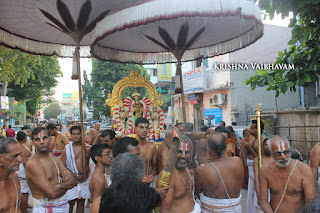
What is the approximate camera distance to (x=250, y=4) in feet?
12.0

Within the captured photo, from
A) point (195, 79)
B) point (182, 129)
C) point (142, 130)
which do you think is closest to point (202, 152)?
point (182, 129)

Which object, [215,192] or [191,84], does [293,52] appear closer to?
[215,192]

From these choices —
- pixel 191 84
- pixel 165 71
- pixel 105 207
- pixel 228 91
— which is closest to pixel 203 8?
pixel 105 207

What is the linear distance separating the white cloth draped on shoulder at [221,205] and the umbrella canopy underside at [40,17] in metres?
3.00

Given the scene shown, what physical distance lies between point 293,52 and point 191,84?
1394 cm

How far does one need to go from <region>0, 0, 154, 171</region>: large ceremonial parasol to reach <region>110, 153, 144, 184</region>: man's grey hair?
2811 mm

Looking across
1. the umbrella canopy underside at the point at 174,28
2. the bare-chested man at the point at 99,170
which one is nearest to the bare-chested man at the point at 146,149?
the bare-chested man at the point at 99,170

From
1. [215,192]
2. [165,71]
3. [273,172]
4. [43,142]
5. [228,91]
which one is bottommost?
[215,192]

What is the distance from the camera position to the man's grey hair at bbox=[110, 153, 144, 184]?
1.78m

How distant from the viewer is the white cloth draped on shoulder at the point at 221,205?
3055 mm

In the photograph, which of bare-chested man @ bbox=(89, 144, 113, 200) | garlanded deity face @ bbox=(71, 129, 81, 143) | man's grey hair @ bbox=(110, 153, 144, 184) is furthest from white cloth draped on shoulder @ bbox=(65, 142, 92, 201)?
man's grey hair @ bbox=(110, 153, 144, 184)

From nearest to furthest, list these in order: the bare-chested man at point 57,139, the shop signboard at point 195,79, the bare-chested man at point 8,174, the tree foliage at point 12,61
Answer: the bare-chested man at point 8,174 → the bare-chested man at point 57,139 → the tree foliage at point 12,61 → the shop signboard at point 195,79

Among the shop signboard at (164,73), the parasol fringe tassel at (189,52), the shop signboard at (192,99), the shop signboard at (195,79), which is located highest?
the shop signboard at (164,73)

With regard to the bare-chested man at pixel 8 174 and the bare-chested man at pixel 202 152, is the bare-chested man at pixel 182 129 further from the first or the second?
the bare-chested man at pixel 8 174
